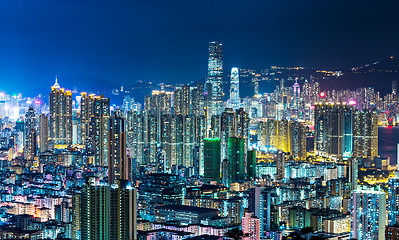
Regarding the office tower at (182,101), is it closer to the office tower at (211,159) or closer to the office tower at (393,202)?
the office tower at (211,159)

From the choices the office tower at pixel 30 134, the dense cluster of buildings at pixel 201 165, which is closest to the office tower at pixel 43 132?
the dense cluster of buildings at pixel 201 165

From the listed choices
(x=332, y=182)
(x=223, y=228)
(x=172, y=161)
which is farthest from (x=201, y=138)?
(x=223, y=228)

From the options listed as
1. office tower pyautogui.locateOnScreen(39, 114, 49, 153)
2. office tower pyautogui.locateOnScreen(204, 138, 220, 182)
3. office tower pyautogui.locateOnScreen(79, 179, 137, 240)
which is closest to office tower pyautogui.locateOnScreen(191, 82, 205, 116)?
office tower pyautogui.locateOnScreen(204, 138, 220, 182)

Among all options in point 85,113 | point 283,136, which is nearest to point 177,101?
point 85,113

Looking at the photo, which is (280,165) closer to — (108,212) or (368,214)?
(368,214)

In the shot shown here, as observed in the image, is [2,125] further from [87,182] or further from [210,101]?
[87,182]

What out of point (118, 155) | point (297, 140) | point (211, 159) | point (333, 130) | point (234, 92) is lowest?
point (211, 159)
